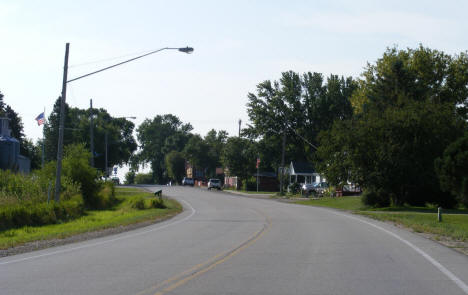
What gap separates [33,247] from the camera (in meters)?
15.4

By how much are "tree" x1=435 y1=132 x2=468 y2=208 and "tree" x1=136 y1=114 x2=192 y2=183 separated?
123663mm

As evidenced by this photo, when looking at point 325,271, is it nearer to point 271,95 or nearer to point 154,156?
point 271,95

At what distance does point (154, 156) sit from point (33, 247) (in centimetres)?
14217

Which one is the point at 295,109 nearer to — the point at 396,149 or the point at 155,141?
the point at 396,149

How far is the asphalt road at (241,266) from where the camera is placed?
894 centimetres

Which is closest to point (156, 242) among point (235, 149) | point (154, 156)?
point (235, 149)

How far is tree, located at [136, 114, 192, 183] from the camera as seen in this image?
156 meters

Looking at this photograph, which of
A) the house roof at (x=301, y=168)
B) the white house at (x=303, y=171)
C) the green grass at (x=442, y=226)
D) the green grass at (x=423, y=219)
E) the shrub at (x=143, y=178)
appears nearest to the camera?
the green grass at (x=442, y=226)

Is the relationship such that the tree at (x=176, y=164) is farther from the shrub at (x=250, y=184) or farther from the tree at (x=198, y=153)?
the shrub at (x=250, y=184)

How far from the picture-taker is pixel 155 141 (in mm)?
158250

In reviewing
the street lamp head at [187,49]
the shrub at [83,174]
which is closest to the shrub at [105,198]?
the shrub at [83,174]

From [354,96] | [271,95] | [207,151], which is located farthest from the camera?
[207,151]

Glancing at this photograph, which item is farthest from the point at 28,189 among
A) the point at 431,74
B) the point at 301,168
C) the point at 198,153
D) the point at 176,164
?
the point at 176,164

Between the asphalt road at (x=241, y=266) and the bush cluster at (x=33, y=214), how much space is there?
7.25 metres
